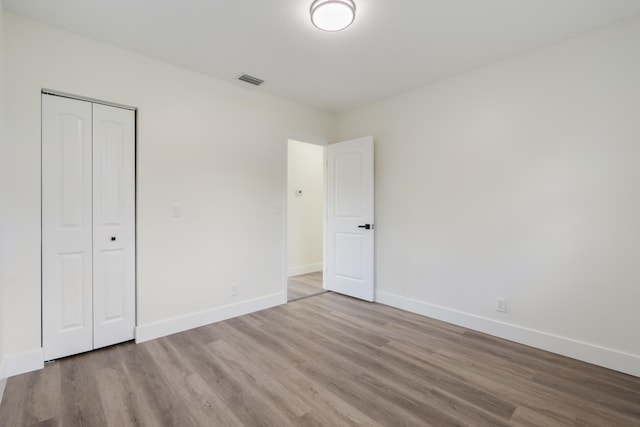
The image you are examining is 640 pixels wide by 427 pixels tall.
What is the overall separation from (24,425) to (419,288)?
3.37m

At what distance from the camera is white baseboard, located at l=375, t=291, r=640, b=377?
2213mm

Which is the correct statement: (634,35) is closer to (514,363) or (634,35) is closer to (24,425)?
(514,363)

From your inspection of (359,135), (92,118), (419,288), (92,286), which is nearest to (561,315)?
(419,288)

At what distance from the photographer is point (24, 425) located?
165 centimetres

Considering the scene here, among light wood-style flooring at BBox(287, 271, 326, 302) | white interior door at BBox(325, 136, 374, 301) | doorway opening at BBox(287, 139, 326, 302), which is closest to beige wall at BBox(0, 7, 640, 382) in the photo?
white interior door at BBox(325, 136, 374, 301)

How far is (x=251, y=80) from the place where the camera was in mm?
3209

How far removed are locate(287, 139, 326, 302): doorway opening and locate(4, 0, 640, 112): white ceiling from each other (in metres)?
2.36

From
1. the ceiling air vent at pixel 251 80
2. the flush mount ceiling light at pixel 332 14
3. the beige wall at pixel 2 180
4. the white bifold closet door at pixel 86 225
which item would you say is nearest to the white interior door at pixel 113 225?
the white bifold closet door at pixel 86 225

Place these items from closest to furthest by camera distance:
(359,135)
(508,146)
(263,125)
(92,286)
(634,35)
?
1. (634,35)
2. (92,286)
3. (508,146)
4. (263,125)
5. (359,135)

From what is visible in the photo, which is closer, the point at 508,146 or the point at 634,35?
the point at 634,35

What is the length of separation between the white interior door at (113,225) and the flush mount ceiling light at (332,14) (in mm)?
1861

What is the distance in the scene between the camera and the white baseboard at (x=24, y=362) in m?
2.09

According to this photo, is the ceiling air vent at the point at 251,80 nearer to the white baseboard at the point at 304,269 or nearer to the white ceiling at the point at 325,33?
the white ceiling at the point at 325,33

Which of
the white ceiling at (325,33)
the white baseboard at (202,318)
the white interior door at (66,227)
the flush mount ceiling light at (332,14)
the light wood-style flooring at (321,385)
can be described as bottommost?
the light wood-style flooring at (321,385)
